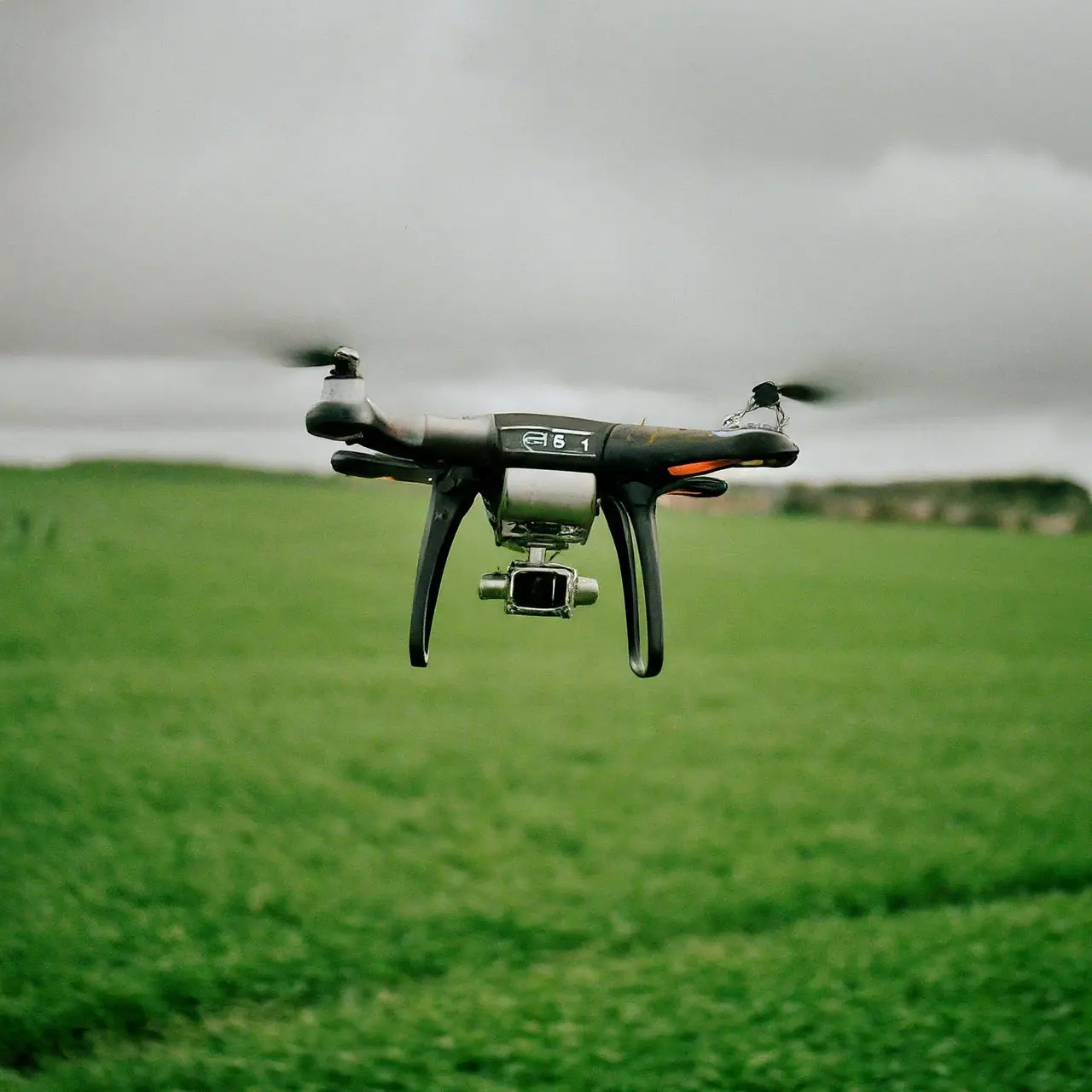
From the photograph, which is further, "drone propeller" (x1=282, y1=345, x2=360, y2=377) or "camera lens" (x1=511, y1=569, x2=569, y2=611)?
"camera lens" (x1=511, y1=569, x2=569, y2=611)

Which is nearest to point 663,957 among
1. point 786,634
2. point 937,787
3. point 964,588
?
point 937,787

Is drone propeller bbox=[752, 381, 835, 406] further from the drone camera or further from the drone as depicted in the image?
the drone camera

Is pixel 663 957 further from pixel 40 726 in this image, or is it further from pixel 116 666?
pixel 116 666

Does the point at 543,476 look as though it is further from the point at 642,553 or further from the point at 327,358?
the point at 327,358

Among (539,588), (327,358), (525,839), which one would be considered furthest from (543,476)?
(525,839)

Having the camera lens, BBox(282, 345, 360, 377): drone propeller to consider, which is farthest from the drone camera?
BBox(282, 345, 360, 377): drone propeller

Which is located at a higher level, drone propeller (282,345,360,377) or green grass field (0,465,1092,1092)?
drone propeller (282,345,360,377)
